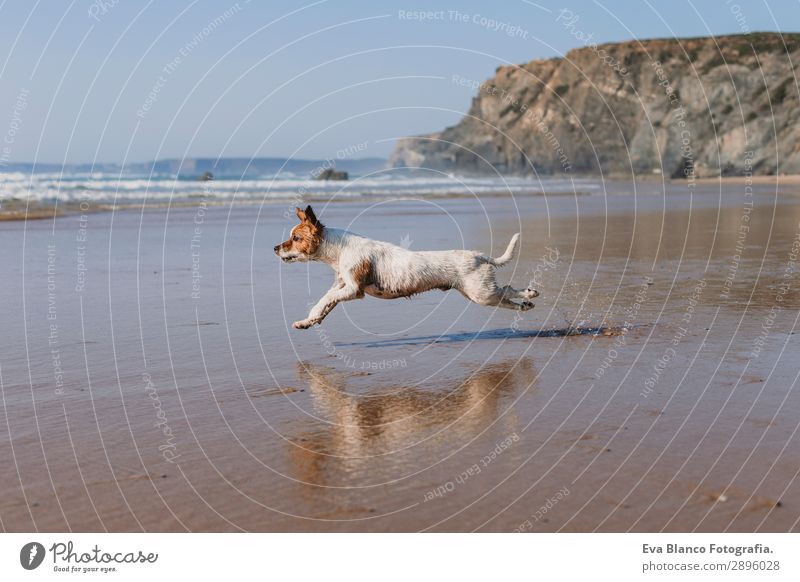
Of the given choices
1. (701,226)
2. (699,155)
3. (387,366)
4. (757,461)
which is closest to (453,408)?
(387,366)

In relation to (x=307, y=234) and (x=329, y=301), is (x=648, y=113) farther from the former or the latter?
(x=329, y=301)

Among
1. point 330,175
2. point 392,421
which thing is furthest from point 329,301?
point 330,175

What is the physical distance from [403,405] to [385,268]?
9.31 ft

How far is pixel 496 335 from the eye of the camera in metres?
10.7

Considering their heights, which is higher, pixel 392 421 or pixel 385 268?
pixel 385 268

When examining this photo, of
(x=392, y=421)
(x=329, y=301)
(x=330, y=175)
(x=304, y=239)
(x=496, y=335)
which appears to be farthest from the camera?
(x=330, y=175)

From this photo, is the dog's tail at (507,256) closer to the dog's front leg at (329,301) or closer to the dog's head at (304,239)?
the dog's front leg at (329,301)

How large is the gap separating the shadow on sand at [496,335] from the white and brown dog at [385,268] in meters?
0.48

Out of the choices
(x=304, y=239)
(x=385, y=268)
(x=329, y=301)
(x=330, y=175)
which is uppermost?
(x=330, y=175)

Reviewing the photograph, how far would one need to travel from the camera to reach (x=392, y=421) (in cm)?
725

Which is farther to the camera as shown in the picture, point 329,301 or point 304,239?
point 304,239

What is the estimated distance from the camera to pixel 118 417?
24.2 ft

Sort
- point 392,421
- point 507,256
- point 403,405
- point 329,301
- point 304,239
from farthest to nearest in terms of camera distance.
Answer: point 304,239
point 507,256
point 329,301
point 403,405
point 392,421

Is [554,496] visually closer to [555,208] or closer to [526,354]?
[526,354]
